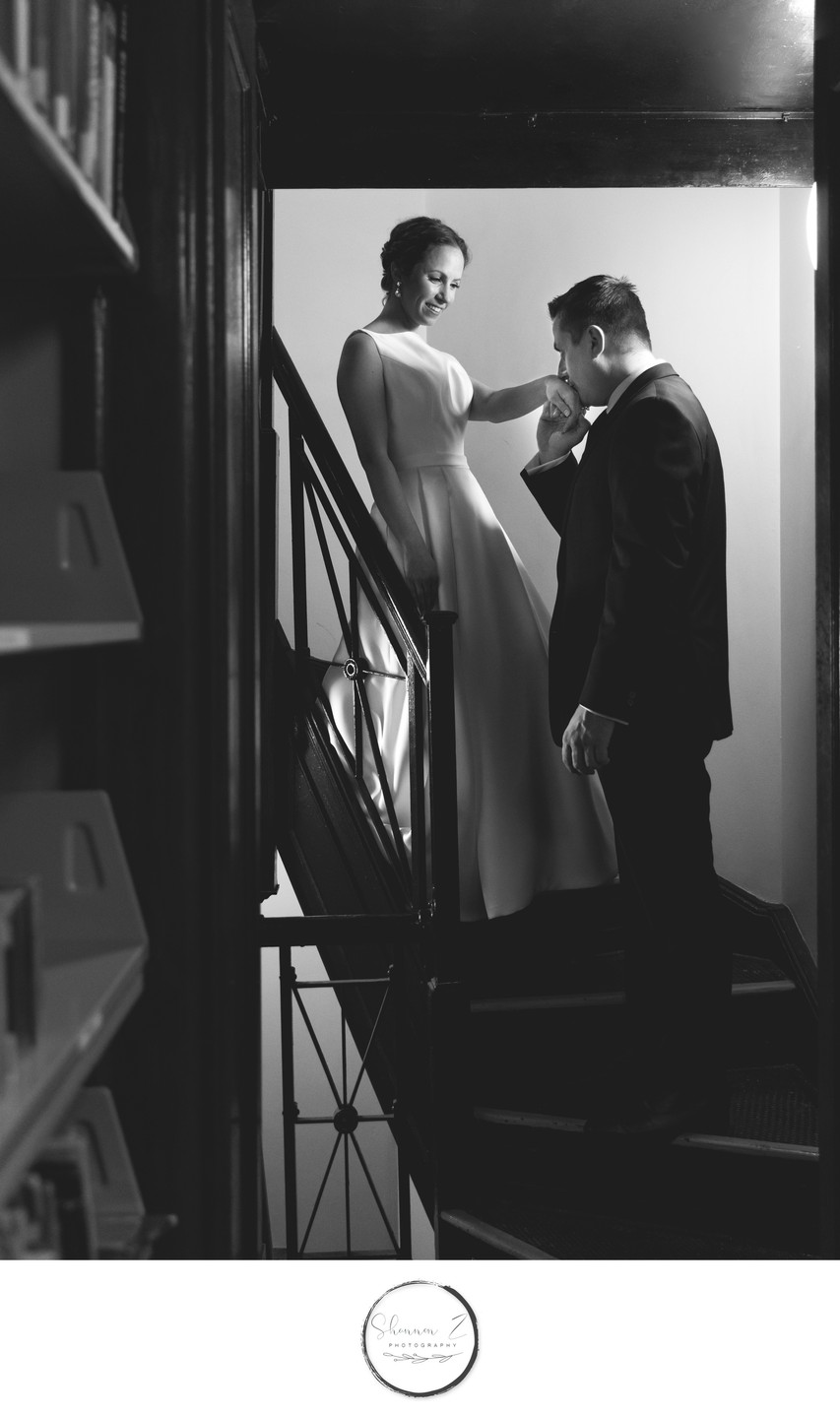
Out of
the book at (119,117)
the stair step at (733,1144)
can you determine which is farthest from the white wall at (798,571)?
the book at (119,117)

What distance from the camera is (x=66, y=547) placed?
1.13m

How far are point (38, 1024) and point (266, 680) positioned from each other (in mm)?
1763

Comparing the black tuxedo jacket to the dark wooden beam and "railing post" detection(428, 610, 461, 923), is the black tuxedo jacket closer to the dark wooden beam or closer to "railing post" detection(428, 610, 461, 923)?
"railing post" detection(428, 610, 461, 923)

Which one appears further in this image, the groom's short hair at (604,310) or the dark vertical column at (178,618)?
the groom's short hair at (604,310)

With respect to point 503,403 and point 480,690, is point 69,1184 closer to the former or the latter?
point 480,690

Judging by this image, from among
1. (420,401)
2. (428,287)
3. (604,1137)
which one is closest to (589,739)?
(604,1137)

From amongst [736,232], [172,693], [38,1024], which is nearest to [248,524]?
[172,693]

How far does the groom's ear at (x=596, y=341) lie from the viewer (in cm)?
266

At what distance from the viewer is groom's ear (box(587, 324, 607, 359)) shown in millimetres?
2658

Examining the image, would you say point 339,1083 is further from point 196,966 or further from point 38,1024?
point 38,1024

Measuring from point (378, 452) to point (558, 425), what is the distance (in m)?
0.51

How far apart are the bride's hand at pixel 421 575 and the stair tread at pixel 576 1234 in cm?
142

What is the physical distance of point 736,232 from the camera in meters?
3.13
